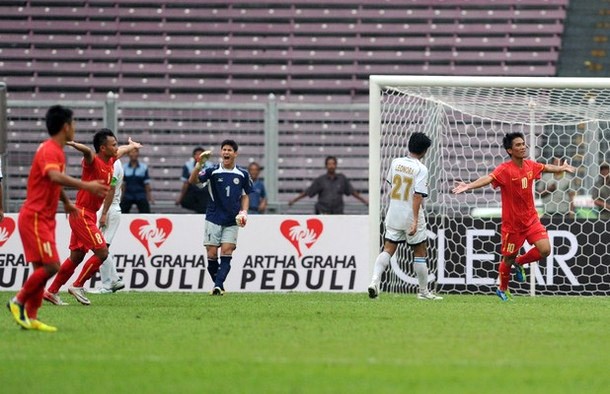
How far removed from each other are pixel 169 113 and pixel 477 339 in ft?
39.8

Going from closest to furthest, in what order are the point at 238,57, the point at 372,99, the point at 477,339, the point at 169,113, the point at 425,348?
the point at 425,348 < the point at 477,339 < the point at 372,99 < the point at 169,113 < the point at 238,57

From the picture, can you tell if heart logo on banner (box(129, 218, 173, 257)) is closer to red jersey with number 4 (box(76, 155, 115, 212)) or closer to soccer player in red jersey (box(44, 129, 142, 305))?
soccer player in red jersey (box(44, 129, 142, 305))

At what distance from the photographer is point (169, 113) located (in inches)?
824

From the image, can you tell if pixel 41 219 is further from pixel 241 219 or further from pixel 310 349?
pixel 241 219

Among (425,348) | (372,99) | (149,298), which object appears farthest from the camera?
(372,99)

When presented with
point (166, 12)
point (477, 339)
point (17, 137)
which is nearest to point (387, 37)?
point (166, 12)

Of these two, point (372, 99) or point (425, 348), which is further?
point (372, 99)

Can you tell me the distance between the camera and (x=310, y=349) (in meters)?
8.84

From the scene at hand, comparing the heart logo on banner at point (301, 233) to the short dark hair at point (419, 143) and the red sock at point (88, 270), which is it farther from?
the red sock at point (88, 270)

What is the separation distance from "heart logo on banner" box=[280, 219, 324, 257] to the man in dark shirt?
2891 mm

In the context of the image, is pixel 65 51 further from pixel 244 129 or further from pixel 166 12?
pixel 244 129

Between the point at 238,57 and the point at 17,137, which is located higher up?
the point at 238,57

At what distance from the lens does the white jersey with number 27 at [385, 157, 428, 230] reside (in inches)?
583

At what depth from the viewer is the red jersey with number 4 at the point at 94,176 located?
1375 centimetres
